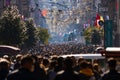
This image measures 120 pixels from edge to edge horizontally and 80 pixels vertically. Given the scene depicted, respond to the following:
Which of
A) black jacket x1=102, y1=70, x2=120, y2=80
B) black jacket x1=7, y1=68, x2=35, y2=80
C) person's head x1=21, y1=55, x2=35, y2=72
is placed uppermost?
person's head x1=21, y1=55, x2=35, y2=72

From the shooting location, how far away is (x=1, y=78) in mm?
13078

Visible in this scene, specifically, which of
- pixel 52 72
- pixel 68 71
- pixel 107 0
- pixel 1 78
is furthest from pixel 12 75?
pixel 107 0

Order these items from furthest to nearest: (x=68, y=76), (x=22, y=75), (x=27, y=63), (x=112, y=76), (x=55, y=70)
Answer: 1. (x=55, y=70)
2. (x=112, y=76)
3. (x=68, y=76)
4. (x=27, y=63)
5. (x=22, y=75)

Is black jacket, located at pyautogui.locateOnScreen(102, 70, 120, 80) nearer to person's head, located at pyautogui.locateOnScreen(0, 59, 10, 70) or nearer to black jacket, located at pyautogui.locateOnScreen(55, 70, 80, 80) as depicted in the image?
black jacket, located at pyautogui.locateOnScreen(55, 70, 80, 80)

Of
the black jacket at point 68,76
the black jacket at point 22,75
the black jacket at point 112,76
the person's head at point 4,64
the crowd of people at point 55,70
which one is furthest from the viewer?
the person's head at point 4,64

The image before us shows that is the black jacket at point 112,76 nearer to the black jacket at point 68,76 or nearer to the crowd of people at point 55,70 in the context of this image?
the crowd of people at point 55,70

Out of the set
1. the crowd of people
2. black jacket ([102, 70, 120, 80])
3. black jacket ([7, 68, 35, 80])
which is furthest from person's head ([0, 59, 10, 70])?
black jacket ([102, 70, 120, 80])

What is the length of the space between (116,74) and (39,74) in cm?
159

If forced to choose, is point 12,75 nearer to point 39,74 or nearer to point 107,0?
point 39,74

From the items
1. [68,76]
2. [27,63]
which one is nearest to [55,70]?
[68,76]

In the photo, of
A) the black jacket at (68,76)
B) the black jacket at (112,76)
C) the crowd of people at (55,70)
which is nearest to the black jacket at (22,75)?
the crowd of people at (55,70)

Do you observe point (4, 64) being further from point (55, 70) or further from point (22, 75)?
point (22, 75)

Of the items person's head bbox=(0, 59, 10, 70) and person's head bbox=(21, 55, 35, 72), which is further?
person's head bbox=(0, 59, 10, 70)

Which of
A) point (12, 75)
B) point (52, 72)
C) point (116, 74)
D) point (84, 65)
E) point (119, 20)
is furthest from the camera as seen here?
point (119, 20)
